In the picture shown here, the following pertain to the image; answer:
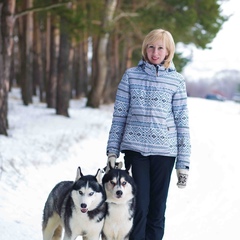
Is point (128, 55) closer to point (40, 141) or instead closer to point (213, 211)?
point (40, 141)

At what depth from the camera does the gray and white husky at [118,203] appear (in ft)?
14.1

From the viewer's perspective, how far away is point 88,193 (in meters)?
4.24

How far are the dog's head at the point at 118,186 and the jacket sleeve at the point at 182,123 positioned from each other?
57 centimetres

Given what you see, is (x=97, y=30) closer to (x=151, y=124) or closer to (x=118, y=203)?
(x=151, y=124)

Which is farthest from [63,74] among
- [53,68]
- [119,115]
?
[119,115]

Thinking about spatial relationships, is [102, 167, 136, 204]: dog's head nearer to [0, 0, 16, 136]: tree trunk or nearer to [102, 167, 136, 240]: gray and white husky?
[102, 167, 136, 240]: gray and white husky

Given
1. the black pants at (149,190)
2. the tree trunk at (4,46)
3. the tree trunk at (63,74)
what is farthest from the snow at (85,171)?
the black pants at (149,190)

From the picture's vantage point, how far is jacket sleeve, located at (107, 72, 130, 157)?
458cm

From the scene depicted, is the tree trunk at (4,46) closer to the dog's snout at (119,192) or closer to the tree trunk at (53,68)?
the tree trunk at (53,68)

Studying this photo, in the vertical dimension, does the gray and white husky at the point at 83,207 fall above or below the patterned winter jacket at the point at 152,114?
below

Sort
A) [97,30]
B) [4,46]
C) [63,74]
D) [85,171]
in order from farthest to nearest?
1. [97,30]
2. [63,74]
3. [4,46]
4. [85,171]

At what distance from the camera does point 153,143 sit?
449cm

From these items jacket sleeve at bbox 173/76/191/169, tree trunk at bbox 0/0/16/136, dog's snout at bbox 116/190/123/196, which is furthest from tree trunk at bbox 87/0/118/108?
dog's snout at bbox 116/190/123/196

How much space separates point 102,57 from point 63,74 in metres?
4.81
